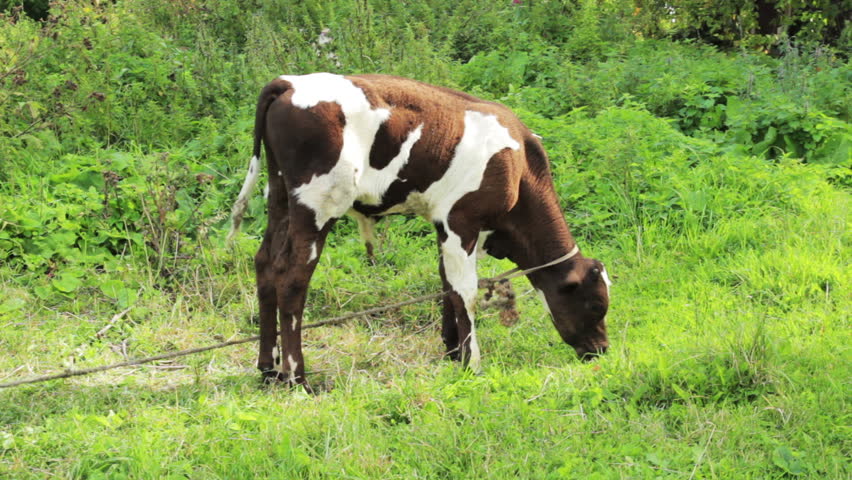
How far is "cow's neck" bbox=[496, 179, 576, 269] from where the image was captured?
5.71 m

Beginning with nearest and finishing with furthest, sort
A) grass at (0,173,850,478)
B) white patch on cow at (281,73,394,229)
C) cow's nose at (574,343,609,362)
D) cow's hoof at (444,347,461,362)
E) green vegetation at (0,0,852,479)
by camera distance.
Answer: grass at (0,173,850,478) → green vegetation at (0,0,852,479) → white patch on cow at (281,73,394,229) → cow's nose at (574,343,609,362) → cow's hoof at (444,347,461,362)

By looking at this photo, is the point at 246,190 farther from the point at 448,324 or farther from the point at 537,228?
the point at 537,228

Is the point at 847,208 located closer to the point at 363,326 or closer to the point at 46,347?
the point at 363,326

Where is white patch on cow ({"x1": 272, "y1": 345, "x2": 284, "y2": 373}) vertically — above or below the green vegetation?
below

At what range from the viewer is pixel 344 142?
4957 millimetres

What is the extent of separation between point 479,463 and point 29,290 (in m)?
3.92

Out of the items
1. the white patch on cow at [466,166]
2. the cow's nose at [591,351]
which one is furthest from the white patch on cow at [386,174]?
the cow's nose at [591,351]

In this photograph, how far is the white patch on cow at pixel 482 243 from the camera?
18.7 ft

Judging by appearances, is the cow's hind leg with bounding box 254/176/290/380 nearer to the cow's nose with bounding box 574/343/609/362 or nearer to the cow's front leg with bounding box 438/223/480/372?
the cow's front leg with bounding box 438/223/480/372

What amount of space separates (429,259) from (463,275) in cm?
164

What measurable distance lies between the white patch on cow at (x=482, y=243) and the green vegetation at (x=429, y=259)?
61cm

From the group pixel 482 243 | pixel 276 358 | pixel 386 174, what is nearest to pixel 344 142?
pixel 386 174

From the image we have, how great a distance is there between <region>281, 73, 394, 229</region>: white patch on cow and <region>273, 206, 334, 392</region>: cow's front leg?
0.09 m

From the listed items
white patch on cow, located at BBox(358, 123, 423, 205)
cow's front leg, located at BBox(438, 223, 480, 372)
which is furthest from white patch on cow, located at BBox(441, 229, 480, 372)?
white patch on cow, located at BBox(358, 123, 423, 205)
